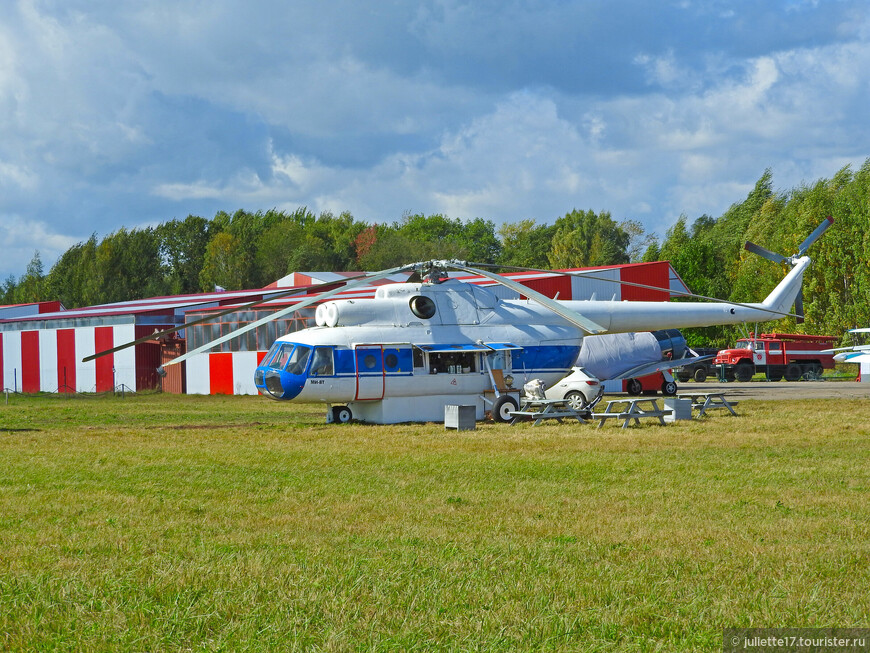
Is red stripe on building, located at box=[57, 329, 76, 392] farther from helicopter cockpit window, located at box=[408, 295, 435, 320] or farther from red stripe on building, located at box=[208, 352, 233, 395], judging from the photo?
helicopter cockpit window, located at box=[408, 295, 435, 320]

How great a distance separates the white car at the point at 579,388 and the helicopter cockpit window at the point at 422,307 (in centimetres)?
358

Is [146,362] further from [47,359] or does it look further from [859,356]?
[859,356]

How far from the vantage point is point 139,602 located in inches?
205

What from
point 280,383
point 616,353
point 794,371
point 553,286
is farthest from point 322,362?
point 794,371

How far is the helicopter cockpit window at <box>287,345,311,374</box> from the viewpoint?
18391 mm

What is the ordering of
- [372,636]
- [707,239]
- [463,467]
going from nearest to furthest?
[372,636]
[463,467]
[707,239]

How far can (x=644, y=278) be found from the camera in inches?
1329

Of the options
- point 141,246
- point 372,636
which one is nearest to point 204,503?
point 372,636

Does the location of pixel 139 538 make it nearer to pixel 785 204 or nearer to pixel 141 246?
pixel 785 204

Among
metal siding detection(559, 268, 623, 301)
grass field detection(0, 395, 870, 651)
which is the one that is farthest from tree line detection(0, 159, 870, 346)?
grass field detection(0, 395, 870, 651)

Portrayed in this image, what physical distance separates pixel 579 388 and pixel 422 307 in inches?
171

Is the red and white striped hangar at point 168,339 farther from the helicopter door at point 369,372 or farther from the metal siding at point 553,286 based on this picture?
the helicopter door at point 369,372

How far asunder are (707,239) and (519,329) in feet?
187

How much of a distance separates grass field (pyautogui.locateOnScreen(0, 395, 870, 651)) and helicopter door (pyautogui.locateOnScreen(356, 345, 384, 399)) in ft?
16.8
